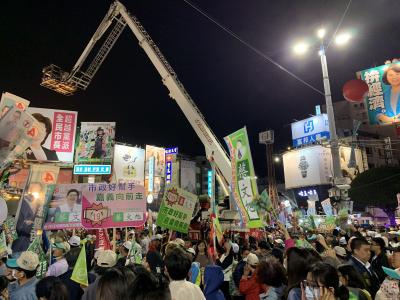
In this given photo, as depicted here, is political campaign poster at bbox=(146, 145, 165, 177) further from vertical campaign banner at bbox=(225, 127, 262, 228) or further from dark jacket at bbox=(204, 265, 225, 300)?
dark jacket at bbox=(204, 265, 225, 300)

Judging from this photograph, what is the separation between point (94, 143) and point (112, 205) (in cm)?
3437

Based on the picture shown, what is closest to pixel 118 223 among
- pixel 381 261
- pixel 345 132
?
pixel 381 261

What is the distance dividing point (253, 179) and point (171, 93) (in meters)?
11.9

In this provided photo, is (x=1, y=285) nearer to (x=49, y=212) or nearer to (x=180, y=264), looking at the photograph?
(x=180, y=264)

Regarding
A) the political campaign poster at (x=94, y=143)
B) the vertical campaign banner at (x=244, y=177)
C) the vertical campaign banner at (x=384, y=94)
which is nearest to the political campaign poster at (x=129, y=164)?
the political campaign poster at (x=94, y=143)

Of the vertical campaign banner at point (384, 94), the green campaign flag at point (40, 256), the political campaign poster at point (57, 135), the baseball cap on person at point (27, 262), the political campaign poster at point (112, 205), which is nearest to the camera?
the baseball cap on person at point (27, 262)

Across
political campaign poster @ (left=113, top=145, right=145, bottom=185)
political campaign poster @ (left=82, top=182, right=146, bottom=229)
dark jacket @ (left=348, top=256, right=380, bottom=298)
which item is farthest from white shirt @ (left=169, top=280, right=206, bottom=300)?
political campaign poster @ (left=113, top=145, right=145, bottom=185)

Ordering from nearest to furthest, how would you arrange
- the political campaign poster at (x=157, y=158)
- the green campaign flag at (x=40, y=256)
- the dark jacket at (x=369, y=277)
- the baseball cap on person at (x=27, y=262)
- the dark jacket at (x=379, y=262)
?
1. the baseball cap on person at (x=27, y=262)
2. the dark jacket at (x=369, y=277)
3. the green campaign flag at (x=40, y=256)
4. the dark jacket at (x=379, y=262)
5. the political campaign poster at (x=157, y=158)

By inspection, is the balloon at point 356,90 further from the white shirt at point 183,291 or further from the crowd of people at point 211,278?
the white shirt at point 183,291

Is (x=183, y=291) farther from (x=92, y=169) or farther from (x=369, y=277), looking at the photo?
(x=92, y=169)

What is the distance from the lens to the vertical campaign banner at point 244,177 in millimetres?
8617

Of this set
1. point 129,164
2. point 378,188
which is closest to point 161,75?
point 129,164

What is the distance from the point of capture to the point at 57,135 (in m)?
33.9

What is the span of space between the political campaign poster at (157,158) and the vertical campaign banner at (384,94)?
1313 inches
